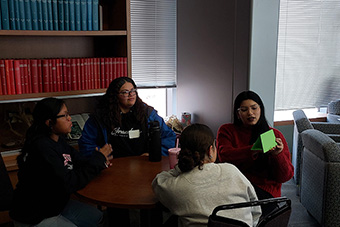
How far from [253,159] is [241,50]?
146cm

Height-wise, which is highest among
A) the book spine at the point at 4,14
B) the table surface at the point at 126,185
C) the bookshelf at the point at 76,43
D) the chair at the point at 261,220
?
the book spine at the point at 4,14

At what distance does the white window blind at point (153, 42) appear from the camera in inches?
158

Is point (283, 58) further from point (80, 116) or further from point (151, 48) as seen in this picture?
point (80, 116)

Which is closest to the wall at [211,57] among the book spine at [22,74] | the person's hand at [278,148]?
the person's hand at [278,148]

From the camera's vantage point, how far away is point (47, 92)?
3090mm

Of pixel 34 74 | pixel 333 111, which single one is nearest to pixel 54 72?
pixel 34 74

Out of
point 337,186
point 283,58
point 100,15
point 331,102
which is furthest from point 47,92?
point 331,102

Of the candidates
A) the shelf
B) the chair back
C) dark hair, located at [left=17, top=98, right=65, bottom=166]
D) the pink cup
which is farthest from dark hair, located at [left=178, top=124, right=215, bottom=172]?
the shelf

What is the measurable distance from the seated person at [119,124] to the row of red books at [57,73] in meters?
0.55

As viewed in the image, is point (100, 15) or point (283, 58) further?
point (283, 58)

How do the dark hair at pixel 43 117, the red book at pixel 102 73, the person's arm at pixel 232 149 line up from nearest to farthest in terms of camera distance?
the dark hair at pixel 43 117 < the person's arm at pixel 232 149 < the red book at pixel 102 73

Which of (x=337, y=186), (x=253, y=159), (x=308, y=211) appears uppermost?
(x=253, y=159)

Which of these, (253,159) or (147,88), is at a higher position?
(147,88)

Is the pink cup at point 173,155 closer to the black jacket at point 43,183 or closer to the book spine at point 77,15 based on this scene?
the black jacket at point 43,183
